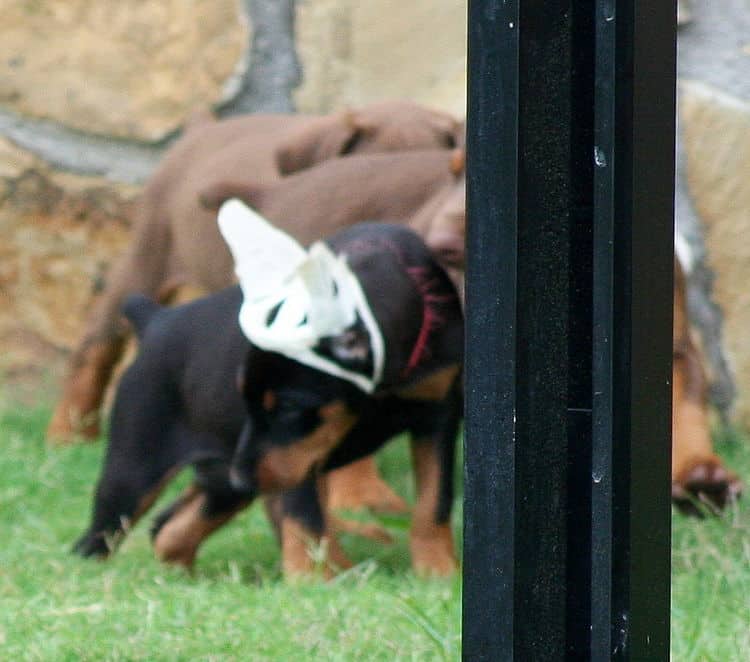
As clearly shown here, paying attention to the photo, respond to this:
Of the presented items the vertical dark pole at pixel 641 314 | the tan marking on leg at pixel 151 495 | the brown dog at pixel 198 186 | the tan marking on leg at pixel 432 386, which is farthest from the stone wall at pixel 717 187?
the vertical dark pole at pixel 641 314

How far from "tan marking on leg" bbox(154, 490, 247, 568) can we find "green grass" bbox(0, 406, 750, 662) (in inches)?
1.2

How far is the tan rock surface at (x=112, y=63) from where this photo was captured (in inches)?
145

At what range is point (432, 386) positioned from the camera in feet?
7.44

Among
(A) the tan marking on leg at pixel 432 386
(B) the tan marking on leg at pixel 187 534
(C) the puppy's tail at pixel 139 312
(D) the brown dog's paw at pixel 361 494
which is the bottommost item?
(D) the brown dog's paw at pixel 361 494

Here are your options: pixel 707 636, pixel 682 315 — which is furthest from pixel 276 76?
pixel 707 636

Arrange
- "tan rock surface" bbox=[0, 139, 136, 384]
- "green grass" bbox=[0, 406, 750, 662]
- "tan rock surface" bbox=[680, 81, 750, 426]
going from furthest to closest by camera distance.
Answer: "tan rock surface" bbox=[0, 139, 136, 384] < "tan rock surface" bbox=[680, 81, 750, 426] < "green grass" bbox=[0, 406, 750, 662]

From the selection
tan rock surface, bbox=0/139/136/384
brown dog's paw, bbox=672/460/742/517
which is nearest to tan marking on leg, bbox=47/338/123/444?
tan rock surface, bbox=0/139/136/384

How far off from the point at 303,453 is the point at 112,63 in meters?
1.84

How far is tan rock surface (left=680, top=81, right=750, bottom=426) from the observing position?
10.4 ft

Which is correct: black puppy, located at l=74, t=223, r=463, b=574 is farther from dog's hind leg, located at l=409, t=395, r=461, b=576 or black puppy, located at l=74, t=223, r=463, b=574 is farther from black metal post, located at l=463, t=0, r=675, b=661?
black metal post, located at l=463, t=0, r=675, b=661

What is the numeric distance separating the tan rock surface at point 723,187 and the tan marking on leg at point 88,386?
1.37 meters

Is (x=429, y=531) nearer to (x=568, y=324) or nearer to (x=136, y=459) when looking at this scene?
(x=136, y=459)

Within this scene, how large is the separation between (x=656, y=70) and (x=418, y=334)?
1343 mm

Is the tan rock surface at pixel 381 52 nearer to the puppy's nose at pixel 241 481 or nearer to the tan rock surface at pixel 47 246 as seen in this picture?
the tan rock surface at pixel 47 246
